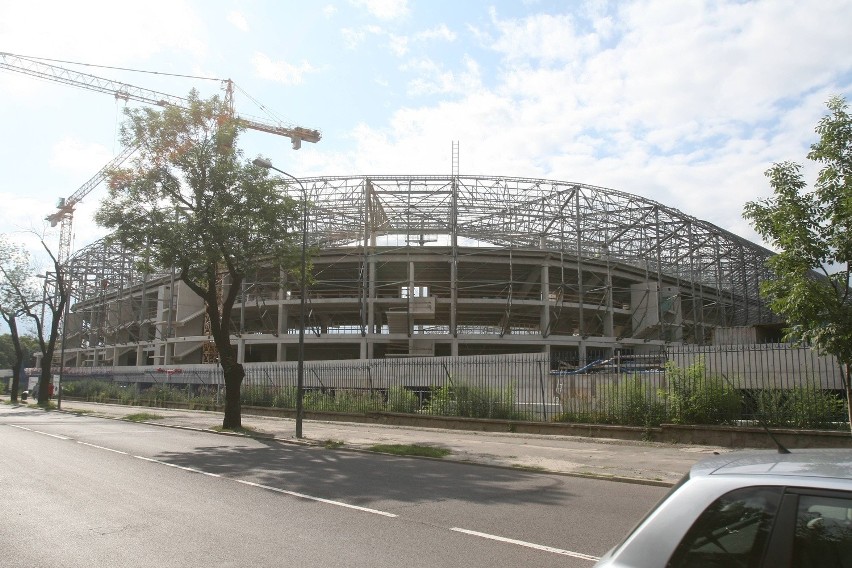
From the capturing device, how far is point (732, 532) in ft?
8.09

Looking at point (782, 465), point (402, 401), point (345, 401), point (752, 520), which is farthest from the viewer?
point (345, 401)

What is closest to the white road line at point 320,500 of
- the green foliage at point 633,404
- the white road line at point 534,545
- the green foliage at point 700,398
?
the white road line at point 534,545

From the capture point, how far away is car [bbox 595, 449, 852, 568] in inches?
91.0

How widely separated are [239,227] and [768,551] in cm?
2051

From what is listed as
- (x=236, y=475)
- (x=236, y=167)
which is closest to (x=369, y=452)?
(x=236, y=475)

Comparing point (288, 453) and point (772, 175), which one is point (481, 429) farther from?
point (772, 175)

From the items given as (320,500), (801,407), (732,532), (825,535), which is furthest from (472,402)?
(825,535)

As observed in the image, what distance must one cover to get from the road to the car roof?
327cm

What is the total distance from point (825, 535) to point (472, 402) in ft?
62.8

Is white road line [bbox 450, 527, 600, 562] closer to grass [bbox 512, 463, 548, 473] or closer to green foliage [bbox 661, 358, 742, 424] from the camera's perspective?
grass [bbox 512, 463, 548, 473]

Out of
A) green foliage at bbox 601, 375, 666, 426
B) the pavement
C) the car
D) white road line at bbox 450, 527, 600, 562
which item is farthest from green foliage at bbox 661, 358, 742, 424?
the car

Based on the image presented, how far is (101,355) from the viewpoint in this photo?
86312 mm

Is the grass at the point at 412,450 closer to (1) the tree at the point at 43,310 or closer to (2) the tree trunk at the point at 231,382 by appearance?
(2) the tree trunk at the point at 231,382

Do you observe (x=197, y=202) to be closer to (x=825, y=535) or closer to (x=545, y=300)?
(x=825, y=535)
